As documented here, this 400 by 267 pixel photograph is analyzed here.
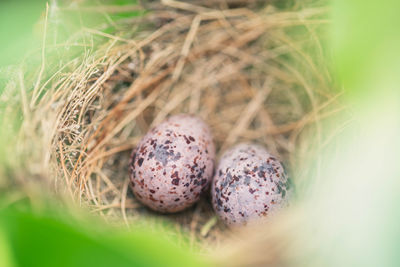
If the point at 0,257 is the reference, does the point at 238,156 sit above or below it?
above

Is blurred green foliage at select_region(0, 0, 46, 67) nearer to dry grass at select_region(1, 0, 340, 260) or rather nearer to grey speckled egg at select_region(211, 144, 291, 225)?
dry grass at select_region(1, 0, 340, 260)

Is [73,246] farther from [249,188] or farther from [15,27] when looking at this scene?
[249,188]

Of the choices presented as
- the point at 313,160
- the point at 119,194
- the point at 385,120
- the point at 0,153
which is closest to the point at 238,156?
the point at 313,160

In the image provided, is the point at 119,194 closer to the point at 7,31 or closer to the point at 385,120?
the point at 7,31

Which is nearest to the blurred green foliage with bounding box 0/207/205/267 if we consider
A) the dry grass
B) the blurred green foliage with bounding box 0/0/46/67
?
the blurred green foliage with bounding box 0/0/46/67

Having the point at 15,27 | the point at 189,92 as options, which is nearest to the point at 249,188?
the point at 189,92

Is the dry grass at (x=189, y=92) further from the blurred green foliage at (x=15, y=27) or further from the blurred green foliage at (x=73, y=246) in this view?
the blurred green foliage at (x=73, y=246)
